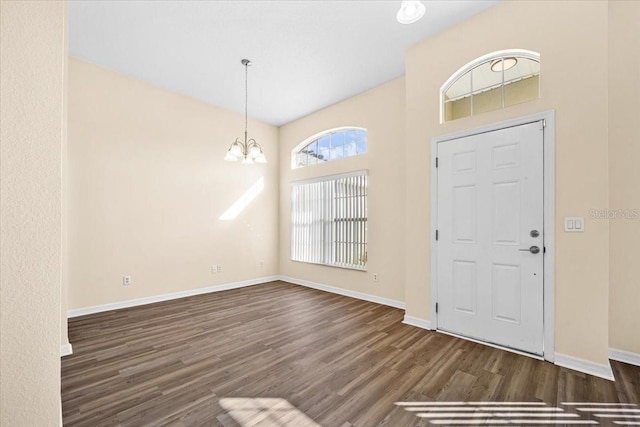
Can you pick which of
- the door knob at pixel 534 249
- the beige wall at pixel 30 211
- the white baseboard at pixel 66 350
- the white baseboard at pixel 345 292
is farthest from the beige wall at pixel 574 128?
the white baseboard at pixel 66 350

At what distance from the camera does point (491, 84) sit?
3.04 metres

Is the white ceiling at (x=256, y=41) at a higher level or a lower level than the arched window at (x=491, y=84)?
higher

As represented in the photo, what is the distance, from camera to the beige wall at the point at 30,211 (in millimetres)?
929

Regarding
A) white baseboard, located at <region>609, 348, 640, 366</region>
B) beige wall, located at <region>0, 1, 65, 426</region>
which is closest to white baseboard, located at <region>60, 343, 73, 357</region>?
beige wall, located at <region>0, 1, 65, 426</region>

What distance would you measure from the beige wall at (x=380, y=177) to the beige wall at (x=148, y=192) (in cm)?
187

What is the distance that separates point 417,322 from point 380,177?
2.21m

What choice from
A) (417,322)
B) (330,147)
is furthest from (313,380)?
(330,147)

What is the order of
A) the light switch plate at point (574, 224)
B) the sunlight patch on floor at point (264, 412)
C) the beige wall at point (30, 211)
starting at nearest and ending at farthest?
1. the beige wall at point (30, 211)
2. the sunlight patch on floor at point (264, 412)
3. the light switch plate at point (574, 224)

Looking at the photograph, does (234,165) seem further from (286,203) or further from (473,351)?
(473,351)

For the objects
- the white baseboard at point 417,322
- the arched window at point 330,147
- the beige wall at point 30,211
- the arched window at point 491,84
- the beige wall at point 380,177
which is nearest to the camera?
the beige wall at point 30,211

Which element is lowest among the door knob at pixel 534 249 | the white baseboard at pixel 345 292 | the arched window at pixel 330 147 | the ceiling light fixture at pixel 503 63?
the white baseboard at pixel 345 292

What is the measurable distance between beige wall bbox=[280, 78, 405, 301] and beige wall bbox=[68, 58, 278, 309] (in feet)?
6.12

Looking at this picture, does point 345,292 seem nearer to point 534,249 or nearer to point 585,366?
point 534,249

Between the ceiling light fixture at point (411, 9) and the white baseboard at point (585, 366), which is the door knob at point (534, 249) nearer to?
the white baseboard at point (585, 366)
